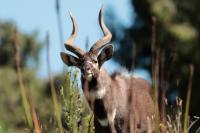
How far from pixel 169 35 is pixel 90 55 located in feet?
70.2

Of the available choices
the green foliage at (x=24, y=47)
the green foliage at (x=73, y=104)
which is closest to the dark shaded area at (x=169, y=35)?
the green foliage at (x=24, y=47)

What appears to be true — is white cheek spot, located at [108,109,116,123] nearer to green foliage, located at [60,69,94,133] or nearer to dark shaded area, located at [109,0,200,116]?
Answer: green foliage, located at [60,69,94,133]

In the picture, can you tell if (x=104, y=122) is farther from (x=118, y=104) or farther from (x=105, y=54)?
(x=105, y=54)

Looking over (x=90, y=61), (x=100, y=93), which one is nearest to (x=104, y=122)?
(x=100, y=93)

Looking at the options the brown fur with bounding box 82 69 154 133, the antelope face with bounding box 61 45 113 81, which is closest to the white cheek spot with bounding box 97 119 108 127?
the brown fur with bounding box 82 69 154 133

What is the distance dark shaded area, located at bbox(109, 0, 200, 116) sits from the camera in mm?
32719

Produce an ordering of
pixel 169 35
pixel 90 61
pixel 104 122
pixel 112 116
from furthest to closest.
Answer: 1. pixel 169 35
2. pixel 112 116
3. pixel 104 122
4. pixel 90 61

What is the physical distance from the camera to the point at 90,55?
40.5ft

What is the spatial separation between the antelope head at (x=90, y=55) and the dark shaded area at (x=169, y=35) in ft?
59.5

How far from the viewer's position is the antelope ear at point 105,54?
1266cm

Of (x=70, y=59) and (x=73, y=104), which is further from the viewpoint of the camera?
(x=70, y=59)

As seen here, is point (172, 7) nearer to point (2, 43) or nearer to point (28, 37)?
point (2, 43)

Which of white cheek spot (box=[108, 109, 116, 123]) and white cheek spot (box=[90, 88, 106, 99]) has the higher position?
white cheek spot (box=[90, 88, 106, 99])

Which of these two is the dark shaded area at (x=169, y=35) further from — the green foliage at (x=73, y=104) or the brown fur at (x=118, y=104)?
the green foliage at (x=73, y=104)
